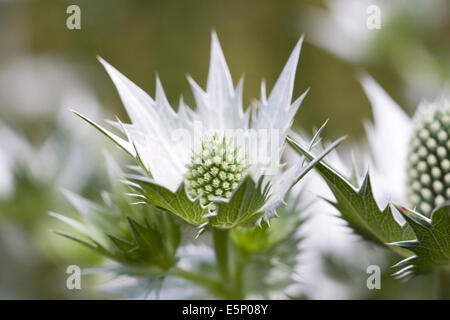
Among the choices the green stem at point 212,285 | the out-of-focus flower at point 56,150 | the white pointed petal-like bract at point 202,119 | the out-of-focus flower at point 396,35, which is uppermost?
the out-of-focus flower at point 396,35

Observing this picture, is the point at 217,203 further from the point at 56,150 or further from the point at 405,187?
the point at 56,150

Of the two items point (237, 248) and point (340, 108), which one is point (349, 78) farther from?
point (237, 248)

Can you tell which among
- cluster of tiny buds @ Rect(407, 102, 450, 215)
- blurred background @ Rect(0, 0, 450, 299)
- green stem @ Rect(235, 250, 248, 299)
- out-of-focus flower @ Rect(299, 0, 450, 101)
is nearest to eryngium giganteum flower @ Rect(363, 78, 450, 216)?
cluster of tiny buds @ Rect(407, 102, 450, 215)

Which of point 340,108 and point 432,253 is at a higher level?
point 340,108

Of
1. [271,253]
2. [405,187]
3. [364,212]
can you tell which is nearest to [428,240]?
[364,212]

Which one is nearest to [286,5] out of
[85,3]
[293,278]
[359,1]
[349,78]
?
[349,78]

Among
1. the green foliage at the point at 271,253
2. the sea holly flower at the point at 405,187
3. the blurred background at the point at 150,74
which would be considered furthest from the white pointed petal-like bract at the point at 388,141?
the green foliage at the point at 271,253

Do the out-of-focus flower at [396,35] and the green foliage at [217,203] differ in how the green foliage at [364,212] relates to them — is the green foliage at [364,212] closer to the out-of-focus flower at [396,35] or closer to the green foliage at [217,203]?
the green foliage at [217,203]
